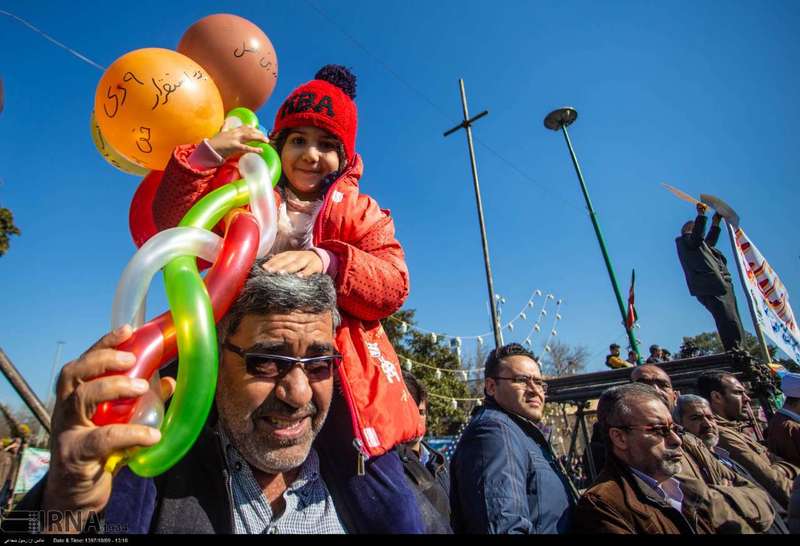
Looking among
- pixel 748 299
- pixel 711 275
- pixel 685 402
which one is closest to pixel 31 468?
pixel 685 402

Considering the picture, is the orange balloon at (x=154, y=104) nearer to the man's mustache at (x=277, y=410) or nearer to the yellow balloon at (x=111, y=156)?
the yellow balloon at (x=111, y=156)

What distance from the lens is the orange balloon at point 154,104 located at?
187 centimetres

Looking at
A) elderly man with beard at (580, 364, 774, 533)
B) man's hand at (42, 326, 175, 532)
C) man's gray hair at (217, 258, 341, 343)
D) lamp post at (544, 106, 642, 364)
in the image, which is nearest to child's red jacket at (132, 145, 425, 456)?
man's gray hair at (217, 258, 341, 343)

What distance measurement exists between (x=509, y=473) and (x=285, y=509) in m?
1.48

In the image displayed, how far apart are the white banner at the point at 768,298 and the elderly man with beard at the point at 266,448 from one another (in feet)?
19.1

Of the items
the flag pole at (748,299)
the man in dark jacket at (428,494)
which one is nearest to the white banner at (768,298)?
the flag pole at (748,299)

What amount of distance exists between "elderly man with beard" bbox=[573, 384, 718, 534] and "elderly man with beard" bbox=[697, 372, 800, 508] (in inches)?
66.0

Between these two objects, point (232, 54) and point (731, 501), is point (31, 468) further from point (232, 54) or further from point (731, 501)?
point (731, 501)

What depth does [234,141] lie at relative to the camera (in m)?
1.91

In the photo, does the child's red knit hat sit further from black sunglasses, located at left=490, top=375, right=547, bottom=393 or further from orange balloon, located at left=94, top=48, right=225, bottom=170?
black sunglasses, located at left=490, top=375, right=547, bottom=393

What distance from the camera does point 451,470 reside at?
9.53 feet

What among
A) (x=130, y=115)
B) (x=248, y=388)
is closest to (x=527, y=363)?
(x=248, y=388)

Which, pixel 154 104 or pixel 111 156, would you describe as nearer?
pixel 154 104

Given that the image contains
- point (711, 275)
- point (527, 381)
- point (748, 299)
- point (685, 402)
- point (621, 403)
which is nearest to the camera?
point (621, 403)
